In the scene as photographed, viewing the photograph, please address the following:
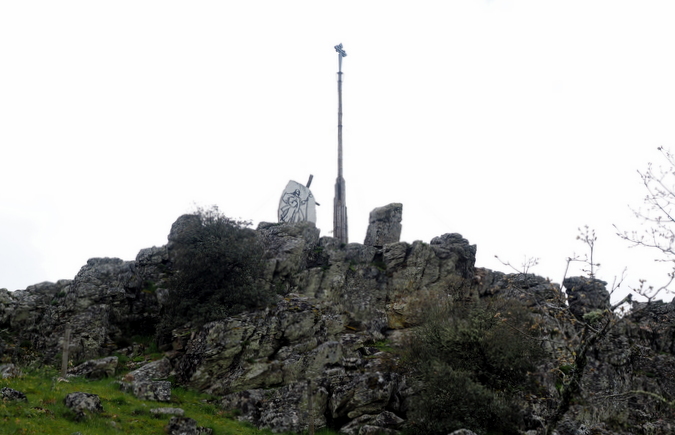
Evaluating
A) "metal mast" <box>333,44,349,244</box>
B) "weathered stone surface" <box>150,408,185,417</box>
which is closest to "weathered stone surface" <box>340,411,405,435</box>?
"weathered stone surface" <box>150,408,185,417</box>

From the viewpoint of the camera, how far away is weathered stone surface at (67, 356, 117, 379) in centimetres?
2725

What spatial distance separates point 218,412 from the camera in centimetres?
2494

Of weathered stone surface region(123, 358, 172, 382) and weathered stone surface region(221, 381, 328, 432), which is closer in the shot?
weathered stone surface region(221, 381, 328, 432)

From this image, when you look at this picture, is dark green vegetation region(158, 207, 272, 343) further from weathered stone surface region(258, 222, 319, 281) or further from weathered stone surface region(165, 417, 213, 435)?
weathered stone surface region(165, 417, 213, 435)

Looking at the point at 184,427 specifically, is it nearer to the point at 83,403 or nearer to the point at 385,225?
the point at 83,403

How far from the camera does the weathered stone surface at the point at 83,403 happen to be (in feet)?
64.6

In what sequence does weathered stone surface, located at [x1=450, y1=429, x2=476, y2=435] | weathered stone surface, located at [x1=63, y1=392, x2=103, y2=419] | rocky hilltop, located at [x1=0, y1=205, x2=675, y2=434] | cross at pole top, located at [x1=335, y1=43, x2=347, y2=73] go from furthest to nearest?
cross at pole top, located at [x1=335, y1=43, x2=347, y2=73], rocky hilltop, located at [x1=0, y1=205, x2=675, y2=434], weathered stone surface, located at [x1=450, y1=429, x2=476, y2=435], weathered stone surface, located at [x1=63, y1=392, x2=103, y2=419]

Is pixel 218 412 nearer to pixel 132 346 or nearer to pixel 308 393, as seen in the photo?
pixel 308 393

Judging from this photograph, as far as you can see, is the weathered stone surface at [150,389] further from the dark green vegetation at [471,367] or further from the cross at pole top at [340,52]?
the cross at pole top at [340,52]

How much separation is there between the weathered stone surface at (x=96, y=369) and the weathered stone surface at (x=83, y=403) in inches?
273

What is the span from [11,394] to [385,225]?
30.6 m

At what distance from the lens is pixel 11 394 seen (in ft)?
63.6

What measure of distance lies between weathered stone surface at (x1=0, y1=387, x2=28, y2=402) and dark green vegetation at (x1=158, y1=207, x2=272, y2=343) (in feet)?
39.3

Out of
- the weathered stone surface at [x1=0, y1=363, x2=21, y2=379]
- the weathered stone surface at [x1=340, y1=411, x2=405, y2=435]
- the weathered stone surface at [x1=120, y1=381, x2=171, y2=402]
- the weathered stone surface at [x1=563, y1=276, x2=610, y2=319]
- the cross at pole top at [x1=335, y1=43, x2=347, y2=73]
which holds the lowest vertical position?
the weathered stone surface at [x1=340, y1=411, x2=405, y2=435]
